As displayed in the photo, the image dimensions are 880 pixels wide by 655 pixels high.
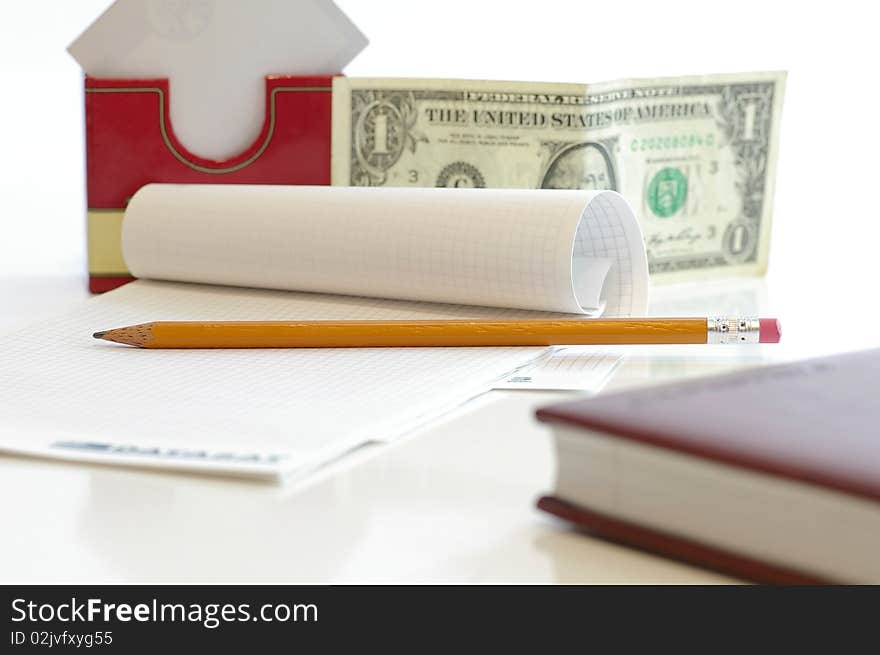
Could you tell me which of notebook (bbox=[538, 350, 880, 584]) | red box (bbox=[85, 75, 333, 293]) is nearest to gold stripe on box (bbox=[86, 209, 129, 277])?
red box (bbox=[85, 75, 333, 293])

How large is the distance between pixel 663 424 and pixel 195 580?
23cm

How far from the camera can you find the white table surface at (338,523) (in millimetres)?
625

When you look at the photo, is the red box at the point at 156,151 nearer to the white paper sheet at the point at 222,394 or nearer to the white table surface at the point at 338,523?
the white paper sheet at the point at 222,394

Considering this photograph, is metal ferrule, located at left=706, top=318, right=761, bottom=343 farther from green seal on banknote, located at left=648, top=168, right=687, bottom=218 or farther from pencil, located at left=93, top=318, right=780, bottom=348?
green seal on banknote, located at left=648, top=168, right=687, bottom=218

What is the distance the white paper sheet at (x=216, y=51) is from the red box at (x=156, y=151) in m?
0.02

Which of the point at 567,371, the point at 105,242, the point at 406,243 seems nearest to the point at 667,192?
the point at 406,243

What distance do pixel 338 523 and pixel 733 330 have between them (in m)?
0.47

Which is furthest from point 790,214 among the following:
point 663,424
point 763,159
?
point 663,424

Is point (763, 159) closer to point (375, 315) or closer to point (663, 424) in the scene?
point (375, 315)

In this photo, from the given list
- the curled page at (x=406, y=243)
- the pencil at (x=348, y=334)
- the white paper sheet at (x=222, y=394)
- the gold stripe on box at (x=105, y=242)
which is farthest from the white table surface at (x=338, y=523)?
the gold stripe on box at (x=105, y=242)

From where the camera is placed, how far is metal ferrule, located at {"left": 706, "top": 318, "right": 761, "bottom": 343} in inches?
40.8

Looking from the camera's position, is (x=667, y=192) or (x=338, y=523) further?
(x=667, y=192)

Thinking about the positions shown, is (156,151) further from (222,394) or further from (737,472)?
(737,472)

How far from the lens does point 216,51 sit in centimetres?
143
